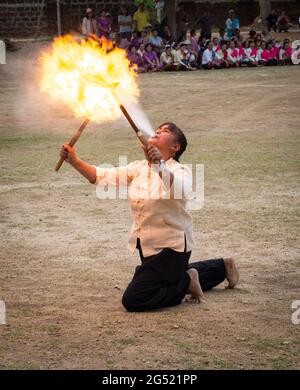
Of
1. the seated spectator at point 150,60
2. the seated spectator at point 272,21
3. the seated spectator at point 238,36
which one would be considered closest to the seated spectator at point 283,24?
the seated spectator at point 272,21

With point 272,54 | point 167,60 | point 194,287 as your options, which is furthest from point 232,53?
point 194,287

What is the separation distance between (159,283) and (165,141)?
3.20ft

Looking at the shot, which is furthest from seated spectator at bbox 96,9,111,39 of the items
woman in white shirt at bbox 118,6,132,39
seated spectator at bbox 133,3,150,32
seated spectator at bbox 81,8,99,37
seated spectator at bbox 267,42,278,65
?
seated spectator at bbox 267,42,278,65

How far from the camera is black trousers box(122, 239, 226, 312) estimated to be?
6637mm

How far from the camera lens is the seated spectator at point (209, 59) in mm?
25531

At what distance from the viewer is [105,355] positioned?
18.8ft

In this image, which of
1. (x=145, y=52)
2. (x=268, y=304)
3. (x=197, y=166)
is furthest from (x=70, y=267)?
(x=145, y=52)

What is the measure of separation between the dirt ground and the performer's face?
1093 mm

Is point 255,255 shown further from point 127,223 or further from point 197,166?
point 197,166

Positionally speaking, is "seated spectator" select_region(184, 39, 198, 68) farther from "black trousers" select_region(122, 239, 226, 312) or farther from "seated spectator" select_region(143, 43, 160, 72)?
"black trousers" select_region(122, 239, 226, 312)

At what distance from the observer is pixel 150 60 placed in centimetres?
2506

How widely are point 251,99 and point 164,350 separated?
13189 mm

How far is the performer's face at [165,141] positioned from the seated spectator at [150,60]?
18.4m

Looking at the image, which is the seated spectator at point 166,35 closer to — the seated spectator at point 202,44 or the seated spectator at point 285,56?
the seated spectator at point 202,44
